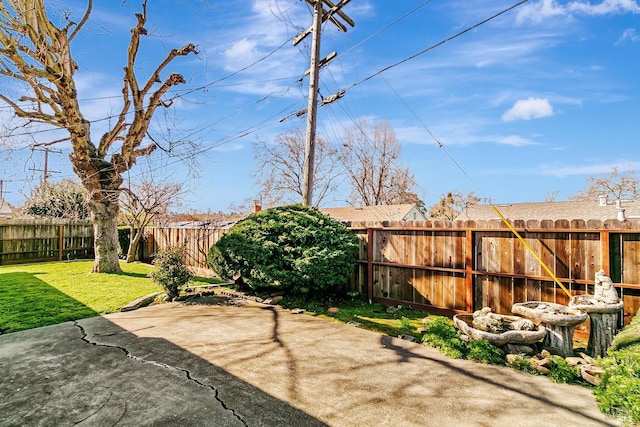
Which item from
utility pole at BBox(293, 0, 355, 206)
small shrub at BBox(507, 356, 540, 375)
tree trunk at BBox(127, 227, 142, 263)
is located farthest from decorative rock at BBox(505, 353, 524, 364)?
tree trunk at BBox(127, 227, 142, 263)

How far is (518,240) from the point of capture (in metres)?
5.00

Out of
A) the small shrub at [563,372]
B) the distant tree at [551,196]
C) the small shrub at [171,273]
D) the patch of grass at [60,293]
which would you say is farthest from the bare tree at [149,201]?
the distant tree at [551,196]

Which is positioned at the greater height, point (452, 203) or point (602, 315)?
point (452, 203)

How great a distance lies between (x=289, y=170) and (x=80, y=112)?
1615 centimetres

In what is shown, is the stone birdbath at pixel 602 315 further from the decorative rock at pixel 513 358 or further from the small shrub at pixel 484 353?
Result: the small shrub at pixel 484 353

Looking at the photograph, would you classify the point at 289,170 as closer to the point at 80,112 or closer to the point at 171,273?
the point at 80,112

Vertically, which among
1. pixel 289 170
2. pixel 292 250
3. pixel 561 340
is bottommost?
pixel 561 340

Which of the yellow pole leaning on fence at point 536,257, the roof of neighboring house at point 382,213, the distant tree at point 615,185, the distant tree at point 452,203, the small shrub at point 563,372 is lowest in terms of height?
the small shrub at point 563,372

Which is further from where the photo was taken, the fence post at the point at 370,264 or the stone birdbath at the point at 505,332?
the fence post at the point at 370,264

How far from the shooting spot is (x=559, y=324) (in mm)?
3602

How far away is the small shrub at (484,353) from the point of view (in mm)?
3668

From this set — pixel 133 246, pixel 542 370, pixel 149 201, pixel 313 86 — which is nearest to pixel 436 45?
pixel 313 86

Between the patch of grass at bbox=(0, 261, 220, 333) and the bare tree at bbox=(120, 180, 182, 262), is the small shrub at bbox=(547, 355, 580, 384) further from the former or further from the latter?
the bare tree at bbox=(120, 180, 182, 262)

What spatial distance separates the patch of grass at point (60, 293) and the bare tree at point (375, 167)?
708 inches
